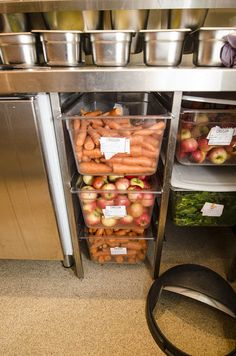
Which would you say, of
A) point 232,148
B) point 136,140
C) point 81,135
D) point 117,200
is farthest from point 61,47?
point 232,148

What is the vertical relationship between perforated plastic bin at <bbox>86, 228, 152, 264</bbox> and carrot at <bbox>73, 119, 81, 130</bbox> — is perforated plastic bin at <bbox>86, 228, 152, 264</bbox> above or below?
below

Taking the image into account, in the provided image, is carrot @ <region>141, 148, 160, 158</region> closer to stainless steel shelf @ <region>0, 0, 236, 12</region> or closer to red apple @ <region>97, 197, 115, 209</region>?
red apple @ <region>97, 197, 115, 209</region>

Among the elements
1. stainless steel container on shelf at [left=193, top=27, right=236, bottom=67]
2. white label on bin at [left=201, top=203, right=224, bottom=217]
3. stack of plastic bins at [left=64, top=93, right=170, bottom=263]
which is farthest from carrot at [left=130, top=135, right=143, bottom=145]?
white label on bin at [left=201, top=203, right=224, bottom=217]

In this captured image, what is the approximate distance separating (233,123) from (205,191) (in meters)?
0.31

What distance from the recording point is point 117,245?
1.16 metres

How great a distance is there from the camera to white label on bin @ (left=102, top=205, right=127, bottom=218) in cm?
101

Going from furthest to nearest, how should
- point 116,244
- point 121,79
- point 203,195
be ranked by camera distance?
1. point 116,244
2. point 203,195
3. point 121,79

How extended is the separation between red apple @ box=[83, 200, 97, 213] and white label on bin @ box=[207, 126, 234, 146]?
1.75ft

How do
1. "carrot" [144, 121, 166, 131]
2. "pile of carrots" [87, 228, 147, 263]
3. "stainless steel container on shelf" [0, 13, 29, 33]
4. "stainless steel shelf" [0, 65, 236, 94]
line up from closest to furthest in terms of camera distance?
"stainless steel shelf" [0, 65, 236, 94], "carrot" [144, 121, 166, 131], "stainless steel container on shelf" [0, 13, 29, 33], "pile of carrots" [87, 228, 147, 263]

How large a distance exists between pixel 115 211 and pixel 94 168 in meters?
0.24

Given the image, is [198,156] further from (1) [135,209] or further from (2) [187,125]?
(1) [135,209]

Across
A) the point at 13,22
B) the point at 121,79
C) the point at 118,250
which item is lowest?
the point at 118,250

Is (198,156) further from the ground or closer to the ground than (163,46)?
closer to the ground

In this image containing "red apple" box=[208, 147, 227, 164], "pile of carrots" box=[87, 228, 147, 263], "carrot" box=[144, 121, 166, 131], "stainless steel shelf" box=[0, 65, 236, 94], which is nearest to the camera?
"stainless steel shelf" box=[0, 65, 236, 94]
